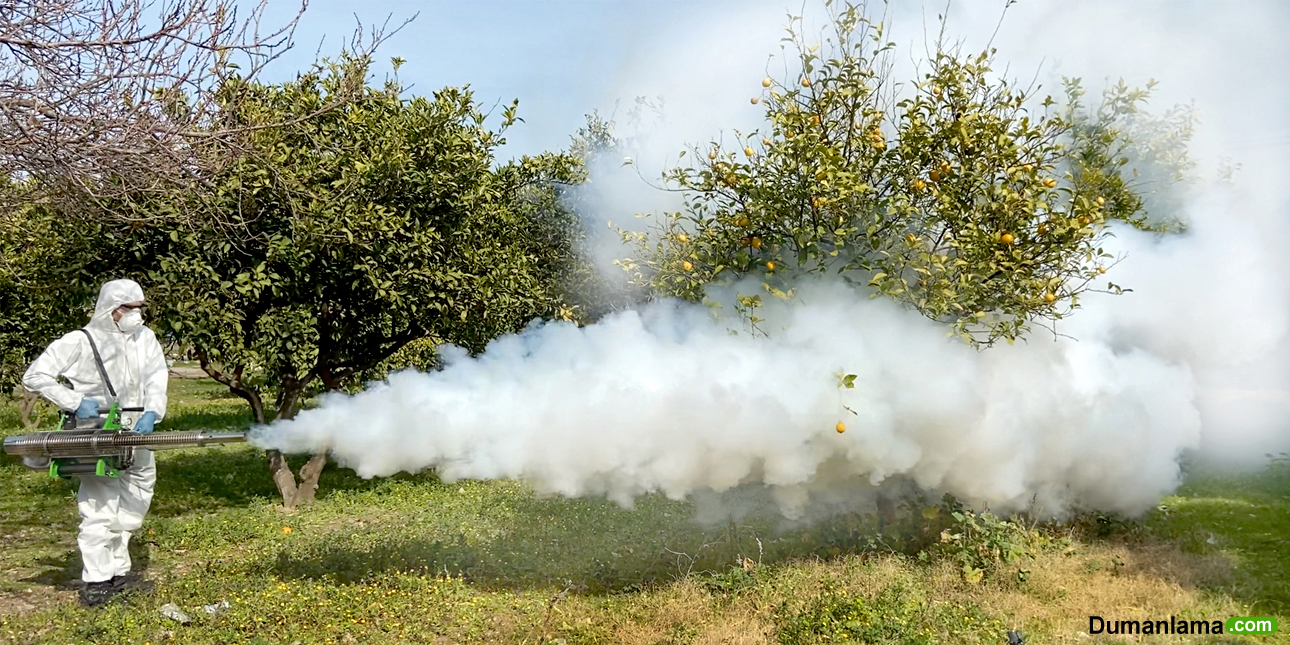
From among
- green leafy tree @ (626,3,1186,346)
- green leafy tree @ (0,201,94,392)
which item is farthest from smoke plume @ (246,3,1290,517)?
green leafy tree @ (0,201,94,392)

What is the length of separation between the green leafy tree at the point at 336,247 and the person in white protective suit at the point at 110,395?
6.25ft

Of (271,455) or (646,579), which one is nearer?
(646,579)

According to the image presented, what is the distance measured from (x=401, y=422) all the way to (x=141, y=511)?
8.57ft

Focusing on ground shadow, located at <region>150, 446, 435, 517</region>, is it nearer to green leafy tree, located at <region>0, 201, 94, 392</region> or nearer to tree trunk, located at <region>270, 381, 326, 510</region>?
tree trunk, located at <region>270, 381, 326, 510</region>

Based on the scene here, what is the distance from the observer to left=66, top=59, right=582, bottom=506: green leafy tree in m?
9.38

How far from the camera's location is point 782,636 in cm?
591

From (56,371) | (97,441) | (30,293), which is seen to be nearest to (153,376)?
(56,371)

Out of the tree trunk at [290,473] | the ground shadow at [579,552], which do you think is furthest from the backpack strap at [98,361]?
the tree trunk at [290,473]

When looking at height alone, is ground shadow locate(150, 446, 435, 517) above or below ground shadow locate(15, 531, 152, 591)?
above

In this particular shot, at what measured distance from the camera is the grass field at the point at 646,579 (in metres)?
6.12

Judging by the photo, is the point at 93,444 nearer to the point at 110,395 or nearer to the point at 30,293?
the point at 110,395

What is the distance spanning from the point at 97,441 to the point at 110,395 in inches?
23.3

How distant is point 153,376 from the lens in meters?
7.08

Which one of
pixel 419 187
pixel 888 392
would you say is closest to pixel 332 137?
pixel 419 187
